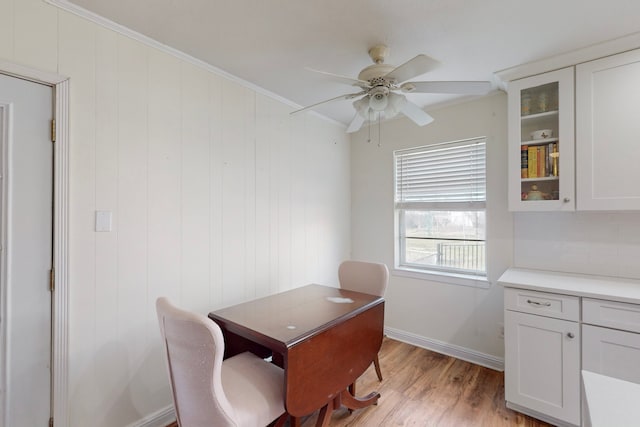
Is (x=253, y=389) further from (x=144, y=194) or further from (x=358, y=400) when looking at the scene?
(x=144, y=194)

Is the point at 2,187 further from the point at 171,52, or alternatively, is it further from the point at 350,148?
the point at 350,148

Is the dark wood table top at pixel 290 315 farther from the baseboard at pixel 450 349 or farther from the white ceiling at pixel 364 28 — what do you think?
the white ceiling at pixel 364 28

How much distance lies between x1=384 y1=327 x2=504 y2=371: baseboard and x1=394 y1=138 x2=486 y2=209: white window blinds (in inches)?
51.1

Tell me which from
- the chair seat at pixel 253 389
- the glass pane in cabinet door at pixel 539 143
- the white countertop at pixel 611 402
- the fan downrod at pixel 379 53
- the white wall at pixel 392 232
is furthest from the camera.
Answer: the white wall at pixel 392 232

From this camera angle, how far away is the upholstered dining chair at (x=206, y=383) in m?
1.10

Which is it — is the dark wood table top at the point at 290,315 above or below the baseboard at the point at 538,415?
above

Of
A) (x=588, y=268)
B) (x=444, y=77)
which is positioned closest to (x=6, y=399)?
(x=444, y=77)

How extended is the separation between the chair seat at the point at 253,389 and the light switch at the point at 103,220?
3.25 ft

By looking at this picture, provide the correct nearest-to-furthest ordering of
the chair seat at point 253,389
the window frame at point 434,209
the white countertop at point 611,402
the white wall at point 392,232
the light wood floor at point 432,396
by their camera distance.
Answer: the white countertop at point 611,402, the chair seat at point 253,389, the light wood floor at point 432,396, the white wall at point 392,232, the window frame at point 434,209

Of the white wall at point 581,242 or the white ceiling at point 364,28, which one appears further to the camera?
the white wall at point 581,242

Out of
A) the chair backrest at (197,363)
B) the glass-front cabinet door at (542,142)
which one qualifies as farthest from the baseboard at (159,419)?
the glass-front cabinet door at (542,142)

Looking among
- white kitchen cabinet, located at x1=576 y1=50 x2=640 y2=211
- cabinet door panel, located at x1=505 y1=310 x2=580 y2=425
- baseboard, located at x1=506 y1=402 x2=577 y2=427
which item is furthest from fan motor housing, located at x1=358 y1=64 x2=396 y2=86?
baseboard, located at x1=506 y1=402 x2=577 y2=427

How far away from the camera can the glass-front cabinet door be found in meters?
1.92

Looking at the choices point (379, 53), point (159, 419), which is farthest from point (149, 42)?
point (159, 419)
